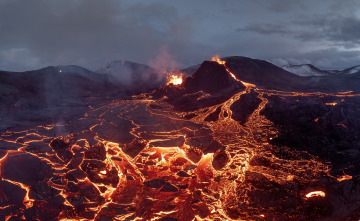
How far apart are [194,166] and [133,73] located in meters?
47.0

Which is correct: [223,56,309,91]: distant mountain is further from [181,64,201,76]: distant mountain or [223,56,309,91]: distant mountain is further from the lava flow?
[181,64,201,76]: distant mountain

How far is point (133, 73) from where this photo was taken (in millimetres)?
52156

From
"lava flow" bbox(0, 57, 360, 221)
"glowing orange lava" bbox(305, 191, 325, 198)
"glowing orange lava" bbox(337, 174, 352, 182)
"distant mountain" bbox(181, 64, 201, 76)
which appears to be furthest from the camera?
"distant mountain" bbox(181, 64, 201, 76)

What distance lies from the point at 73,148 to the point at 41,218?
201 inches

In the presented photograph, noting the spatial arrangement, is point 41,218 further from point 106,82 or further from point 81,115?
point 106,82

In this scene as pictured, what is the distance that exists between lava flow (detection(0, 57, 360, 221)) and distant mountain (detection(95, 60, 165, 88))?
106 feet

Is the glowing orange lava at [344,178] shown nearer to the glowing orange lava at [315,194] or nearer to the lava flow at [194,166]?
the lava flow at [194,166]

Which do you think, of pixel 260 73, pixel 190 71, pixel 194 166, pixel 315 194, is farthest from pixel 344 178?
pixel 190 71

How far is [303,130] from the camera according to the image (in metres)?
12.1

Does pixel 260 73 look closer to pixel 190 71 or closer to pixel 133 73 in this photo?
pixel 190 71

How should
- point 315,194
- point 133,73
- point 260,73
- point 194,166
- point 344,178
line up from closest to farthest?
point 315,194, point 344,178, point 194,166, point 260,73, point 133,73

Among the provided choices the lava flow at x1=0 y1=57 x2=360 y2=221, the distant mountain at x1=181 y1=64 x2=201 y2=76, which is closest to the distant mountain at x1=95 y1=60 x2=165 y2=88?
the distant mountain at x1=181 y1=64 x2=201 y2=76

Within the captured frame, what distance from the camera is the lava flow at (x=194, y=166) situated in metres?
6.01

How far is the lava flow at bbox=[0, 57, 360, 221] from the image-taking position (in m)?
6.01
